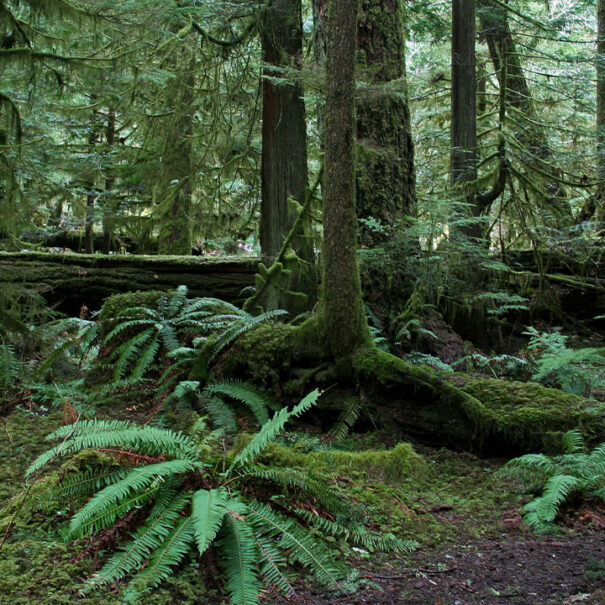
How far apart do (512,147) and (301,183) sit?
12.0ft

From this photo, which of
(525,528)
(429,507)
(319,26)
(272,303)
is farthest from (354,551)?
(319,26)

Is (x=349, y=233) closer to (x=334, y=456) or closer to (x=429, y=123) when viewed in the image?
(x=334, y=456)

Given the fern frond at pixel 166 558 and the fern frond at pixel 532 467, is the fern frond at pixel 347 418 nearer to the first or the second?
the fern frond at pixel 532 467

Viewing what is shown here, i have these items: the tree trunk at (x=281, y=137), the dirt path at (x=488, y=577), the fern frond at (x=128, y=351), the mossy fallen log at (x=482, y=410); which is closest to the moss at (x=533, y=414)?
the mossy fallen log at (x=482, y=410)

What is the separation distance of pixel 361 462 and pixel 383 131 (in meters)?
→ 4.75

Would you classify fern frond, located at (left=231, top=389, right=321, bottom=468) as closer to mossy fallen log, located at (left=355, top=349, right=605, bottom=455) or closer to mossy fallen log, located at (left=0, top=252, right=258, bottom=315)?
mossy fallen log, located at (left=355, top=349, right=605, bottom=455)

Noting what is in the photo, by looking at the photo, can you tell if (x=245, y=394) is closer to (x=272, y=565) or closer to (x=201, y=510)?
(x=201, y=510)

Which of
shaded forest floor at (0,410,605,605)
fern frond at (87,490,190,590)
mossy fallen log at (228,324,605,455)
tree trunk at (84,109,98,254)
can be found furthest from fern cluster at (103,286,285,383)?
tree trunk at (84,109,98,254)

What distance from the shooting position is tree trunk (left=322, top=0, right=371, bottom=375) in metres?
5.00

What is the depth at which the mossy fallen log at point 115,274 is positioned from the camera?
839 cm

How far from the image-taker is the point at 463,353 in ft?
21.4

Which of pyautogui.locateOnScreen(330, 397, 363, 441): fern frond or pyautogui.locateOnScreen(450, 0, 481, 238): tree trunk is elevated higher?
pyautogui.locateOnScreen(450, 0, 481, 238): tree trunk

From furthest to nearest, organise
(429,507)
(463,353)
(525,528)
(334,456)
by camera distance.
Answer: (463,353), (334,456), (429,507), (525,528)

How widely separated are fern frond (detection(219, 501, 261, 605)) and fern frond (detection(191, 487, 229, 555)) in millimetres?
73
